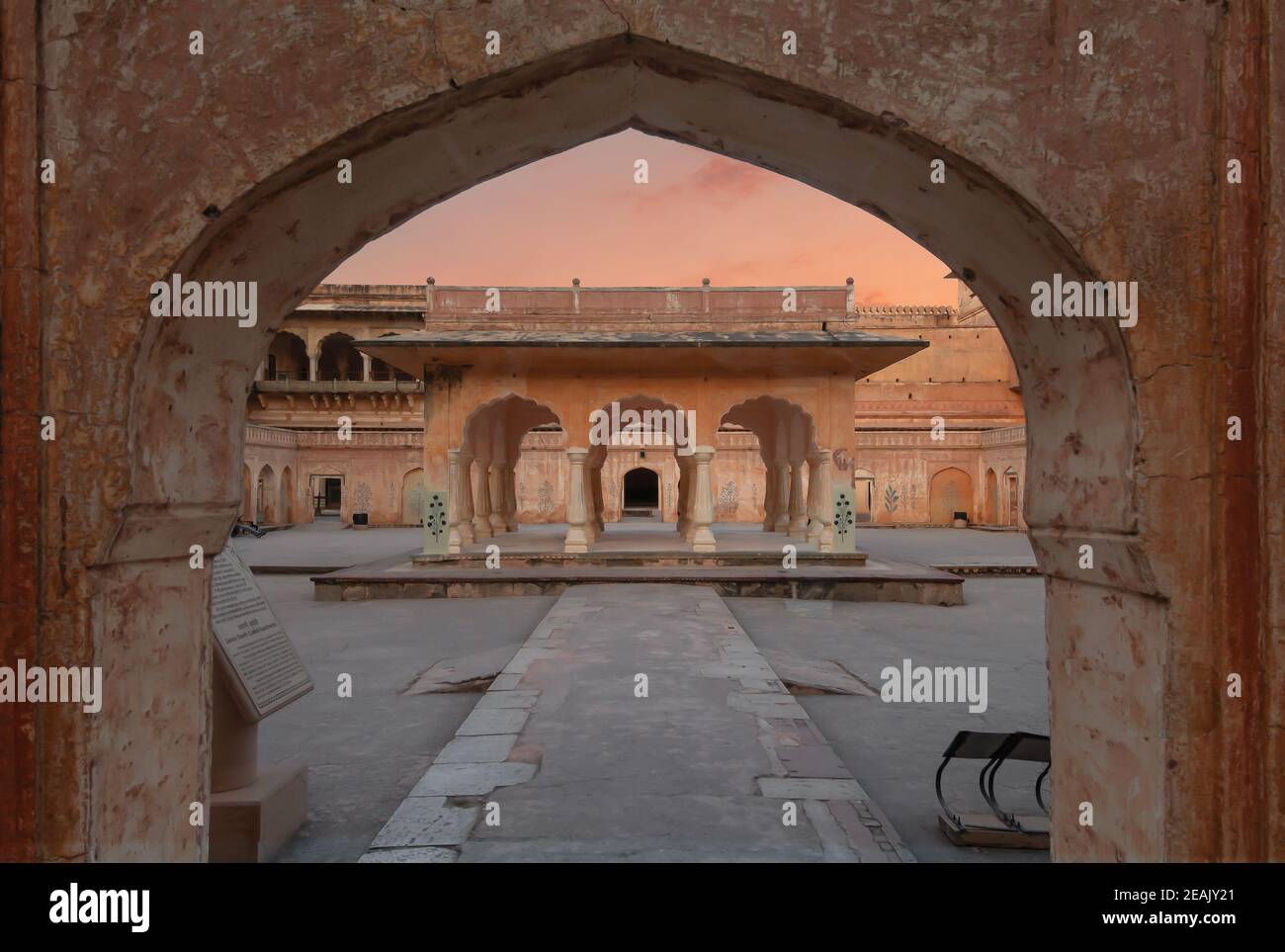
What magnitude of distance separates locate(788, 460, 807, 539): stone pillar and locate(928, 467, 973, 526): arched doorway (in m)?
10.3

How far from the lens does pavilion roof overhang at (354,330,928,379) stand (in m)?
12.0

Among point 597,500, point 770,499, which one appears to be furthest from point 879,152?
point 770,499

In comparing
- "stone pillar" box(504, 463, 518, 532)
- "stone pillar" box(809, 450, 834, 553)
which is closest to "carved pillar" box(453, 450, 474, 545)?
"stone pillar" box(504, 463, 518, 532)

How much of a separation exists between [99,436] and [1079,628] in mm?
2735

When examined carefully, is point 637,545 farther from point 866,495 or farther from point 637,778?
→ point 866,495

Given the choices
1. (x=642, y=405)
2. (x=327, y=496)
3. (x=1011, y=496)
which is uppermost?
(x=642, y=405)

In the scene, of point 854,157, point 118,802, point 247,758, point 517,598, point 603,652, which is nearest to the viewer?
point 118,802

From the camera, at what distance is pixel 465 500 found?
542 inches

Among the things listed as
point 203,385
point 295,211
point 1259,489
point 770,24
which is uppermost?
point 770,24

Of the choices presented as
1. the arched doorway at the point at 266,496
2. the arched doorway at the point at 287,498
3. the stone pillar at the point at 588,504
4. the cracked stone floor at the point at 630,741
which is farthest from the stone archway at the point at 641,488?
the cracked stone floor at the point at 630,741

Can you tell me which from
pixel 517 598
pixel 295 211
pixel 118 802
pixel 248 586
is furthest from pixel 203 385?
pixel 517 598

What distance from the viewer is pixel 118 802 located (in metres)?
2.05

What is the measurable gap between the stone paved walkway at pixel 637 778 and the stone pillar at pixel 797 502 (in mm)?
10761

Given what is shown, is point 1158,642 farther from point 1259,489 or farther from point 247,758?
point 247,758
